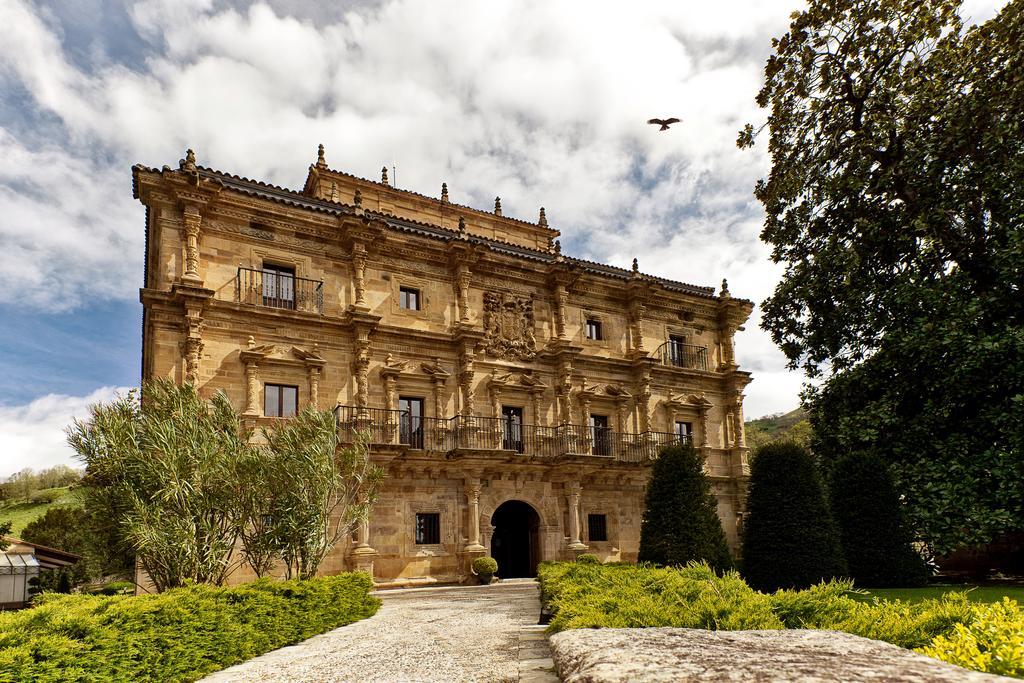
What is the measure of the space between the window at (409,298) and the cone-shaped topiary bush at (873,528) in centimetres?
1518

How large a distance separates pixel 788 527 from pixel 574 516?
1087 centimetres

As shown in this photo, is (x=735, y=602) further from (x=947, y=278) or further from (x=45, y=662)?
(x=947, y=278)

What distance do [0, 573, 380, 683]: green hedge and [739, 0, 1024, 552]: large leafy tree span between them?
13.0 meters

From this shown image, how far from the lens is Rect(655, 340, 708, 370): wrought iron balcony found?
96.9ft

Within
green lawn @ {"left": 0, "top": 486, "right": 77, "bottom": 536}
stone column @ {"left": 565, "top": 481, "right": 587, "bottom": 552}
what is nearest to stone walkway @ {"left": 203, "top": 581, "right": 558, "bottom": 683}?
stone column @ {"left": 565, "top": 481, "right": 587, "bottom": 552}

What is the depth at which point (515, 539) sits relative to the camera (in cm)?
2559

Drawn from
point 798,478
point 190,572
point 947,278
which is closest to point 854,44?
point 947,278

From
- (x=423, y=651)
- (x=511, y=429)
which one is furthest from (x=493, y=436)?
(x=423, y=651)

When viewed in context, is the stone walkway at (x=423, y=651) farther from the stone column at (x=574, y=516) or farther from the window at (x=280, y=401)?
the stone column at (x=574, y=516)

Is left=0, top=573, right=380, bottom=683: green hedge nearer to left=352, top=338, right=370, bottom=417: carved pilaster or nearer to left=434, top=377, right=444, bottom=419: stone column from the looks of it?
left=352, top=338, right=370, bottom=417: carved pilaster

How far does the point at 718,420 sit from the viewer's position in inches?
1179

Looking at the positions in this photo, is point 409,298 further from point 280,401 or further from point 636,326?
point 636,326

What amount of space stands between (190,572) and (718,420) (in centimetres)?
2351

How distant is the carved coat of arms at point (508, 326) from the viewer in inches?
1004
